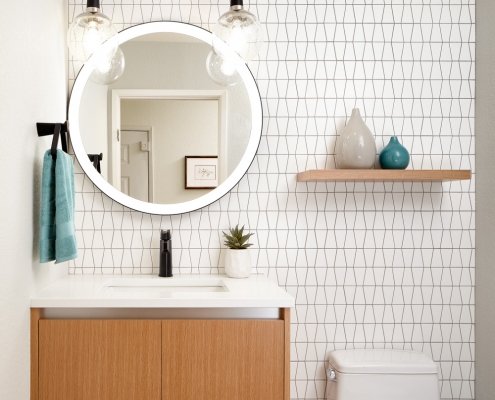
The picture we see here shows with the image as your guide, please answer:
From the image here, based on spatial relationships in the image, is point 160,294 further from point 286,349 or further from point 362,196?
point 362,196

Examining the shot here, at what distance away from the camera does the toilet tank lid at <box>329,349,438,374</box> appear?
6.72ft

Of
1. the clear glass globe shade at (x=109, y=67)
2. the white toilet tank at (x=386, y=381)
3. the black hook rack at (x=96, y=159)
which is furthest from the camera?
the black hook rack at (x=96, y=159)

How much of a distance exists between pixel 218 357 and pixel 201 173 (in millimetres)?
831

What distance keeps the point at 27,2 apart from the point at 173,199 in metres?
0.95

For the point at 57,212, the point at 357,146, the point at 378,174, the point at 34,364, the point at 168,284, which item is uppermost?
the point at 357,146

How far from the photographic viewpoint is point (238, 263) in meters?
2.19

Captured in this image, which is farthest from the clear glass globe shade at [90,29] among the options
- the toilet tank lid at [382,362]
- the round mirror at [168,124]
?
the toilet tank lid at [382,362]

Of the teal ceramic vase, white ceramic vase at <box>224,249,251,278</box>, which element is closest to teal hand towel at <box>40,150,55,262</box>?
white ceramic vase at <box>224,249,251,278</box>

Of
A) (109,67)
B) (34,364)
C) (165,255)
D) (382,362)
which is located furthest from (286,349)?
(109,67)

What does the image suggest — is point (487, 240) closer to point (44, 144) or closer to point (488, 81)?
point (488, 81)

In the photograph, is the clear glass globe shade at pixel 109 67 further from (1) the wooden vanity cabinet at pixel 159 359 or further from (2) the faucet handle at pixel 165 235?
(1) the wooden vanity cabinet at pixel 159 359

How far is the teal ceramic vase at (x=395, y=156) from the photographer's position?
2186 mm

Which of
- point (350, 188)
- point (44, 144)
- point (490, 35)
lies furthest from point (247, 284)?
point (490, 35)

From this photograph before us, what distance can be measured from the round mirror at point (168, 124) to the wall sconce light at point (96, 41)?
77 millimetres
